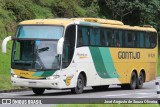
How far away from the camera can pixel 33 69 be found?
2442cm

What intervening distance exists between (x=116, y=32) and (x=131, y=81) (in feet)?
11.3

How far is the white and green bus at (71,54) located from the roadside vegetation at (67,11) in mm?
4351

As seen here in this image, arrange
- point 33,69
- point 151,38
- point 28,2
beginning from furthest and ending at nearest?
1. point 28,2
2. point 151,38
3. point 33,69

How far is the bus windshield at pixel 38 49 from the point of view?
80.5 ft

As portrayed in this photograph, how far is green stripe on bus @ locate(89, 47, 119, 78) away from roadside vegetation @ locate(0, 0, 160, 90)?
4877 mm

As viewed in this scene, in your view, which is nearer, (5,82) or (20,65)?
(20,65)

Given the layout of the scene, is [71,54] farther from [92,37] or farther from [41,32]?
[92,37]

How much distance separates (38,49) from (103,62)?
Answer: 5191 mm

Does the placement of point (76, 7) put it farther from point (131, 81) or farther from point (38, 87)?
point (38, 87)

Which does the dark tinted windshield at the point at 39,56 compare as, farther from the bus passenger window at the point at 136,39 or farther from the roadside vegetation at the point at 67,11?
the bus passenger window at the point at 136,39

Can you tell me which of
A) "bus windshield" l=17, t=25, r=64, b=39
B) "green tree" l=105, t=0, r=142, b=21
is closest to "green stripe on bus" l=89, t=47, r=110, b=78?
"bus windshield" l=17, t=25, r=64, b=39

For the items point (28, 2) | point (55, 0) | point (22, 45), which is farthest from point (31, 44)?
point (55, 0)

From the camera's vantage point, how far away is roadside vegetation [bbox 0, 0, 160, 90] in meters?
41.2

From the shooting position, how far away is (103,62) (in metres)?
28.7
